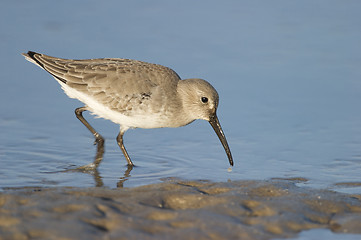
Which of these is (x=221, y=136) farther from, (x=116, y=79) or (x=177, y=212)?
Answer: (x=177, y=212)

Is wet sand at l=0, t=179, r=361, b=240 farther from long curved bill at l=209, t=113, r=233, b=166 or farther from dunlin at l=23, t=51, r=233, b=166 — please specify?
dunlin at l=23, t=51, r=233, b=166

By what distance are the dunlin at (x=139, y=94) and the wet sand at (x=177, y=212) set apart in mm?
1908

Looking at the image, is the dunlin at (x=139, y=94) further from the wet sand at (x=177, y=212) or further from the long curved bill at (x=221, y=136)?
the wet sand at (x=177, y=212)

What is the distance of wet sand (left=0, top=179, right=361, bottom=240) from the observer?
571cm

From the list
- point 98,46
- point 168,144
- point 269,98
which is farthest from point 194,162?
point 98,46

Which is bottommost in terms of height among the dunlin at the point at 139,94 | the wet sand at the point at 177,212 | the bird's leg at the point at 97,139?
the wet sand at the point at 177,212

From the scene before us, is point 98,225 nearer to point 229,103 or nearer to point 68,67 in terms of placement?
point 68,67

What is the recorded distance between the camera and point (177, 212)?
6.30 metres

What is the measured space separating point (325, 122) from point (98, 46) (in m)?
5.04

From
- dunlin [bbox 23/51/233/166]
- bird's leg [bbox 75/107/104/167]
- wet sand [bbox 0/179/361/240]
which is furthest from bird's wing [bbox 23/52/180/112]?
wet sand [bbox 0/179/361/240]

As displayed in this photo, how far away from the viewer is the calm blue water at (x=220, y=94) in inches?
359

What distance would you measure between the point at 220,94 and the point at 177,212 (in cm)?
568

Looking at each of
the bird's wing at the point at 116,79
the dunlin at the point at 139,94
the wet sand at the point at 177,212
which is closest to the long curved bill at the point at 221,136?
the dunlin at the point at 139,94

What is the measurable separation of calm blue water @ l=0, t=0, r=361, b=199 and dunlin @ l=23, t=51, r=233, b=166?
0.63m
